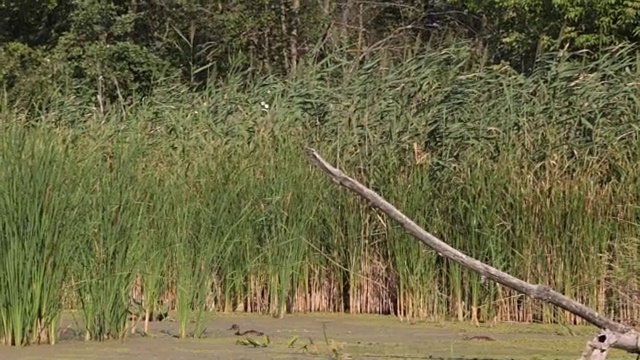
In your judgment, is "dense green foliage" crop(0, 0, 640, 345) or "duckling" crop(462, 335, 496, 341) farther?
"duckling" crop(462, 335, 496, 341)

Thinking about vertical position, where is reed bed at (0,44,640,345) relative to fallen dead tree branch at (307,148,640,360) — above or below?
above

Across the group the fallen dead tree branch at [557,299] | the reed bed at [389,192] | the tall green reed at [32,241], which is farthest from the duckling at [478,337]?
the tall green reed at [32,241]

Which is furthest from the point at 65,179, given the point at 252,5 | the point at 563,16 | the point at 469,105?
the point at 252,5

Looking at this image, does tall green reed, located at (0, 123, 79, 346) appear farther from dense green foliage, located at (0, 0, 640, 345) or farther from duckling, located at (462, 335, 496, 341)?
duckling, located at (462, 335, 496, 341)

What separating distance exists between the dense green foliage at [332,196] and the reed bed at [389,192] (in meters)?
0.01

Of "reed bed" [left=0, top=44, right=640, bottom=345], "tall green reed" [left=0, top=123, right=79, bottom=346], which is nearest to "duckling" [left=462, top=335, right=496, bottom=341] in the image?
"reed bed" [left=0, top=44, right=640, bottom=345]

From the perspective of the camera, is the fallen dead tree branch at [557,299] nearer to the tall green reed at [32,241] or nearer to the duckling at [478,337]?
the tall green reed at [32,241]

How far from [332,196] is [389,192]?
386 mm

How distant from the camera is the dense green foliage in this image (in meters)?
6.69

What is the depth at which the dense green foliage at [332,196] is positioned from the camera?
6691mm

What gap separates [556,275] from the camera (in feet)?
27.7

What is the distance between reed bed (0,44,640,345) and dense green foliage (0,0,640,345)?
1 centimetres

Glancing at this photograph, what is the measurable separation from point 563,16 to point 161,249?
11555mm

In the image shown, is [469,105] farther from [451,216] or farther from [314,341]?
[314,341]
